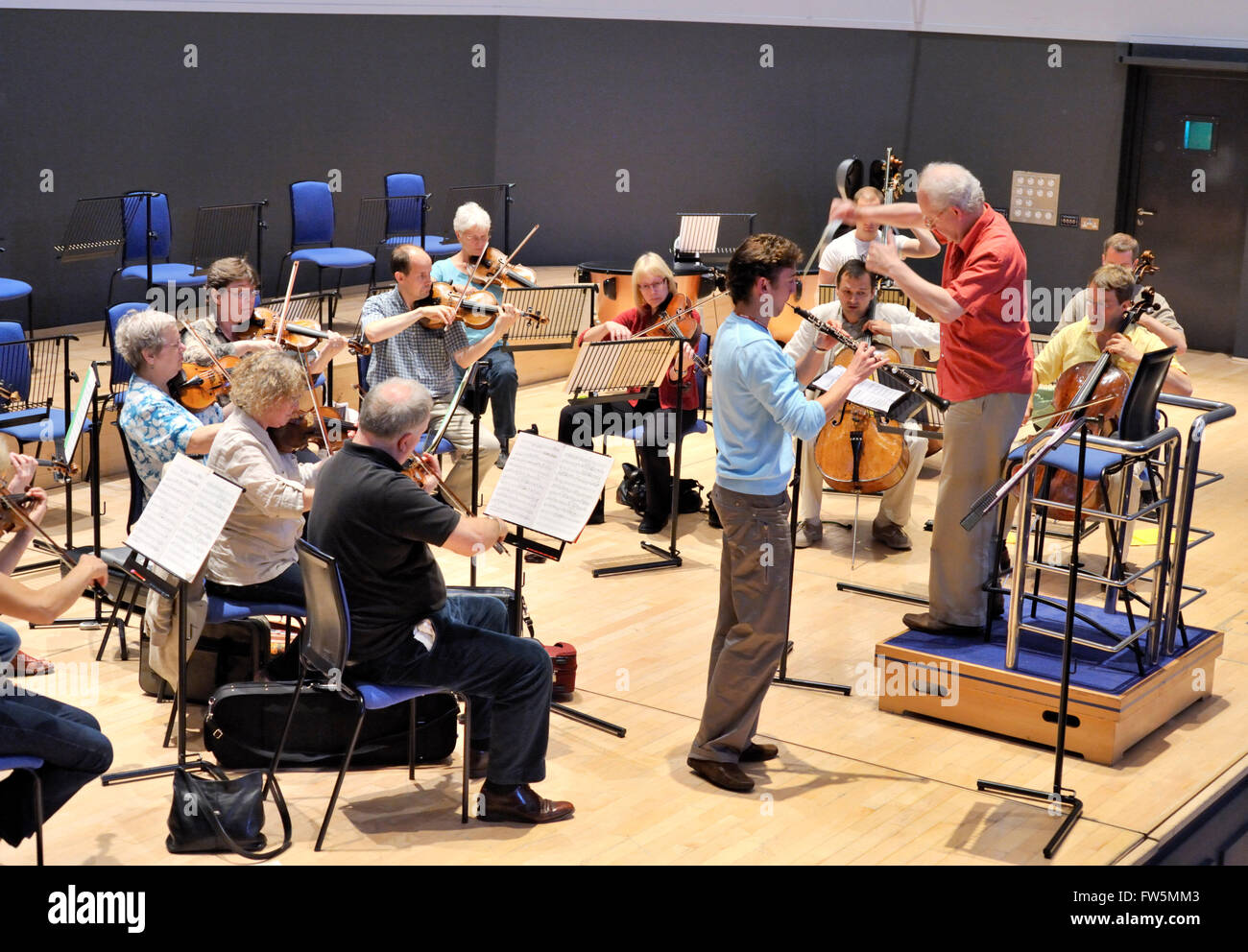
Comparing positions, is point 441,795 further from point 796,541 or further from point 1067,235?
point 1067,235

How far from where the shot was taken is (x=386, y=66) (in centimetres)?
1032

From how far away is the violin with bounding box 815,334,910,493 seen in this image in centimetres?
599

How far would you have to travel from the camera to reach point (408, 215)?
9.48 meters

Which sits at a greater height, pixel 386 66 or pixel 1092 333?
pixel 386 66

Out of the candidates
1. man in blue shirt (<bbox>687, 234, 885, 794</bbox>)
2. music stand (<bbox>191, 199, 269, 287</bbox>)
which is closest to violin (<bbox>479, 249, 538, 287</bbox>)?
music stand (<bbox>191, 199, 269, 287</bbox>)

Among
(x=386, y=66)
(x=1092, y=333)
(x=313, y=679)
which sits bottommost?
(x=313, y=679)

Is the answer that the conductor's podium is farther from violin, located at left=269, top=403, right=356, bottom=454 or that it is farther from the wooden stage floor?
violin, located at left=269, top=403, right=356, bottom=454

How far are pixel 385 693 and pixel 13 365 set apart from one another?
3187mm

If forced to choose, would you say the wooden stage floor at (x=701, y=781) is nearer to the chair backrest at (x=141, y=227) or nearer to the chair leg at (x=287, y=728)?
the chair leg at (x=287, y=728)

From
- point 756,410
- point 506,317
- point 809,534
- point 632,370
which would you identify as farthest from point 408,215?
point 756,410

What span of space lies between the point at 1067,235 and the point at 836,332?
697cm
